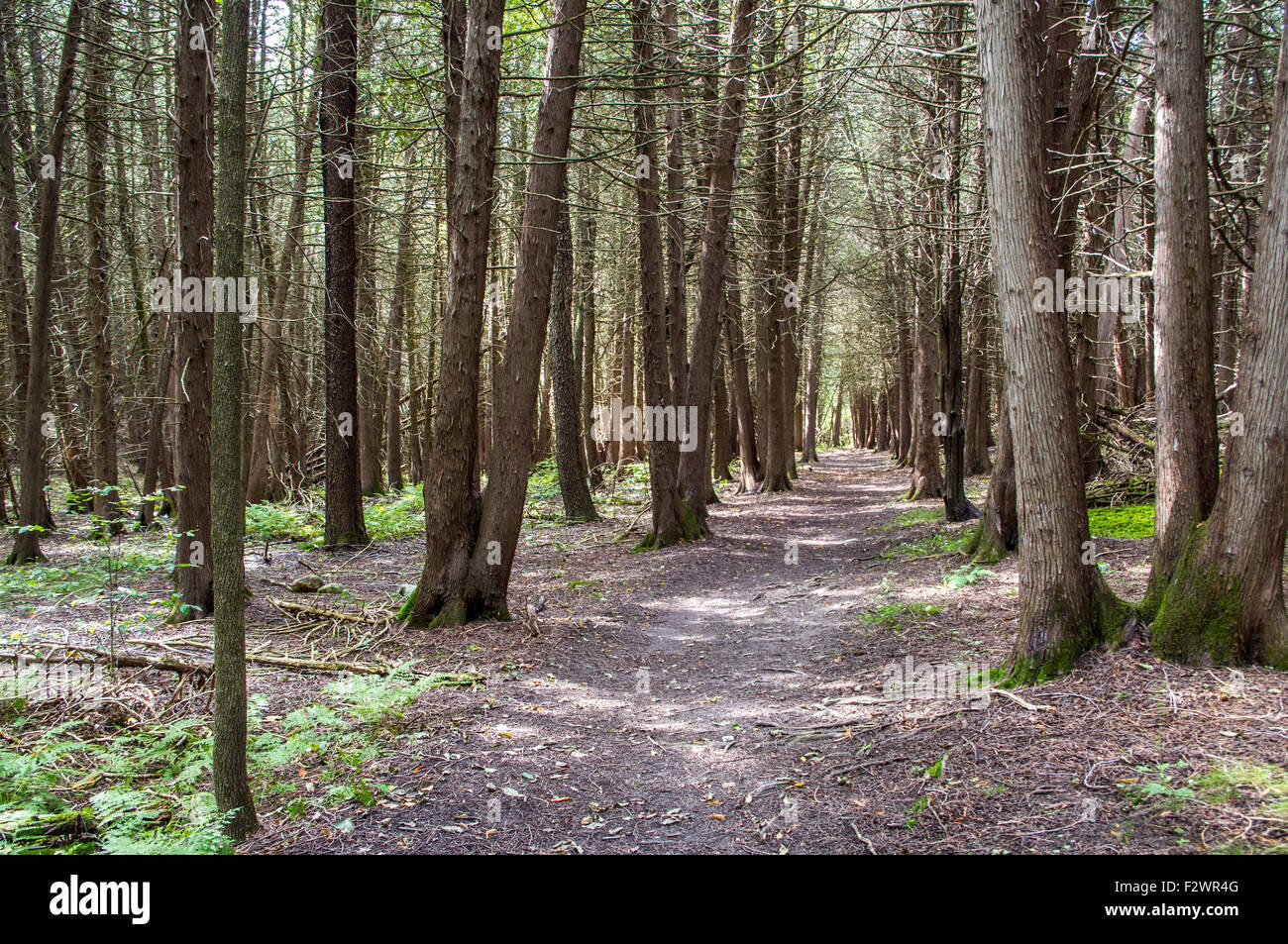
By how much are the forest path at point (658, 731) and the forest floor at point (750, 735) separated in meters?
0.02

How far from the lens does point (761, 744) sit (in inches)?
206

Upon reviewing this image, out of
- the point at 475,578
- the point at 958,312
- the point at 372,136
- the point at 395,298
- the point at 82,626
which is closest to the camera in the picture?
the point at 82,626

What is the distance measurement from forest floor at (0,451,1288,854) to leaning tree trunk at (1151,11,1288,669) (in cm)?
30

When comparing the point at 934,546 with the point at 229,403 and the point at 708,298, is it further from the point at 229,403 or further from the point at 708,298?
the point at 229,403

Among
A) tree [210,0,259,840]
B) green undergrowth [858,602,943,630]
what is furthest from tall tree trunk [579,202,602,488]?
tree [210,0,259,840]

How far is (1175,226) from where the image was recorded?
521 centimetres

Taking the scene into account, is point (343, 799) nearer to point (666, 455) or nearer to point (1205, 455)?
point (1205, 455)

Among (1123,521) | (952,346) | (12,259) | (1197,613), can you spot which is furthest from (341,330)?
(1123,521)

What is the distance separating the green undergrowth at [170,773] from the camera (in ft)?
12.6

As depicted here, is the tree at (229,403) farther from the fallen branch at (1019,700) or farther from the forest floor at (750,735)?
the fallen branch at (1019,700)

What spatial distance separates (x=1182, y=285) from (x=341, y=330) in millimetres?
10876

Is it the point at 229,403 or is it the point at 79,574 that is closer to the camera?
the point at 229,403
